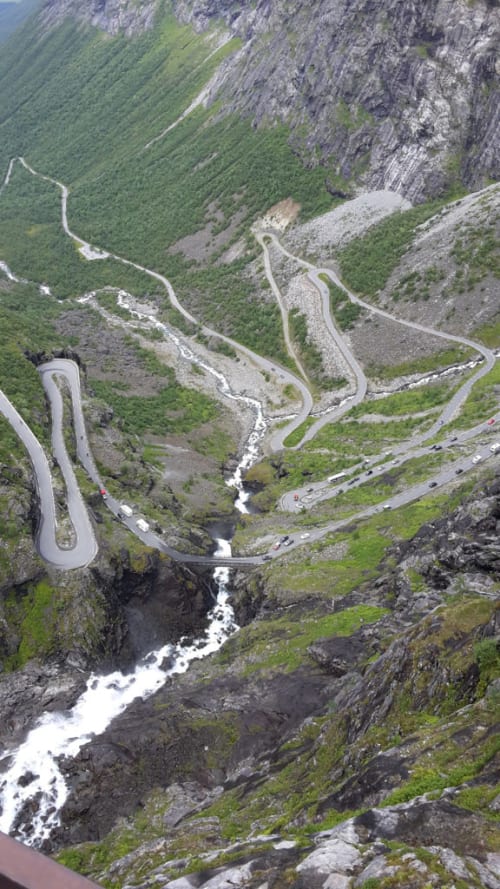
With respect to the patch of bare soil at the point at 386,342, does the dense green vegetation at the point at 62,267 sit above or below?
above

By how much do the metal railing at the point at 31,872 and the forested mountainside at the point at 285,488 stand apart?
1327 cm

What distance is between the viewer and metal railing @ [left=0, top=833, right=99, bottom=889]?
788 cm

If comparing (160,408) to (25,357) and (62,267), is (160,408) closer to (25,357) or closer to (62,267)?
(25,357)

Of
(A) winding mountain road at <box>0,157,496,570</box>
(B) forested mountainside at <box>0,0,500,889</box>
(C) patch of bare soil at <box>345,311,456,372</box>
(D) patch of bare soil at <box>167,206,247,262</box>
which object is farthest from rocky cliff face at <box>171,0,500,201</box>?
(C) patch of bare soil at <box>345,311,456,372</box>

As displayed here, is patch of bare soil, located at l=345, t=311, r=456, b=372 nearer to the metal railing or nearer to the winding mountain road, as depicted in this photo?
the winding mountain road

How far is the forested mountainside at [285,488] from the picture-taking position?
98.2 feet

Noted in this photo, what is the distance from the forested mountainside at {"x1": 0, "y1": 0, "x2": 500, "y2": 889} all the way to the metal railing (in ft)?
43.5

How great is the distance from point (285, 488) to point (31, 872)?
80.0 m

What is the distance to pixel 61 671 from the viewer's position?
5531cm

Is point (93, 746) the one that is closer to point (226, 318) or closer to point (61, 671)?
point (61, 671)

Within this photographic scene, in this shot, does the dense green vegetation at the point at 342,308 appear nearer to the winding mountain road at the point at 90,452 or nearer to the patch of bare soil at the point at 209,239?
the winding mountain road at the point at 90,452

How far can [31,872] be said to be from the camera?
8.05 metres

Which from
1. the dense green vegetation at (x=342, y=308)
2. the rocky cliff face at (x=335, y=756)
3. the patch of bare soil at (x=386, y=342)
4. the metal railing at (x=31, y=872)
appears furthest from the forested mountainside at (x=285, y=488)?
the metal railing at (x=31, y=872)

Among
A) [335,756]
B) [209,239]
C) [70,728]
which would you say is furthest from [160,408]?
[335,756]
